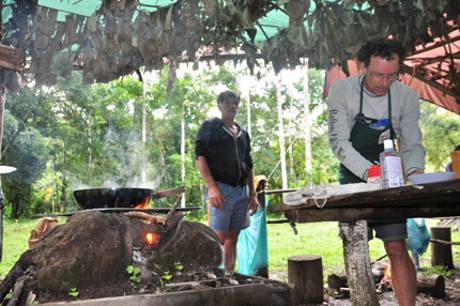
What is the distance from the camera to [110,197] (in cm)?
351

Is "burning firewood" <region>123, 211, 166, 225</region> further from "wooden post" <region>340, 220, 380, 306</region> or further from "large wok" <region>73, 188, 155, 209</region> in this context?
"wooden post" <region>340, 220, 380, 306</region>

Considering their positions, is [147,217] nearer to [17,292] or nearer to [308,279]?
[17,292]

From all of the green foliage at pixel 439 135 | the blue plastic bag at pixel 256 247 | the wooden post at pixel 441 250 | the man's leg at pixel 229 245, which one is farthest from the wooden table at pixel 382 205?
the green foliage at pixel 439 135

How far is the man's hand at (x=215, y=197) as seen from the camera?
4.18 metres

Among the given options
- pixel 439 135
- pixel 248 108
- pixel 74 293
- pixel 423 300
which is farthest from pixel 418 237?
pixel 248 108

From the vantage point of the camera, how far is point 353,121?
9.24 feet

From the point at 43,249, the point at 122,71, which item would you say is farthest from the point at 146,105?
the point at 43,249

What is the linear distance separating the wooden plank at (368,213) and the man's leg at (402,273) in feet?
0.91

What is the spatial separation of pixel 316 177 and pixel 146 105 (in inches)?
449

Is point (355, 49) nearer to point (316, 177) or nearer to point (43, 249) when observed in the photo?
point (43, 249)

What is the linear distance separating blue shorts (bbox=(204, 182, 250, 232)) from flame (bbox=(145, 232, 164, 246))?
110 cm

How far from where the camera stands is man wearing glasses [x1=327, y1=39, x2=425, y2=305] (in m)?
2.64

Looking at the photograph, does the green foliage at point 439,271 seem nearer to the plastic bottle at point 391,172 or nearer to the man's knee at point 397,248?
the man's knee at point 397,248

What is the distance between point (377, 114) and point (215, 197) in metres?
1.89
